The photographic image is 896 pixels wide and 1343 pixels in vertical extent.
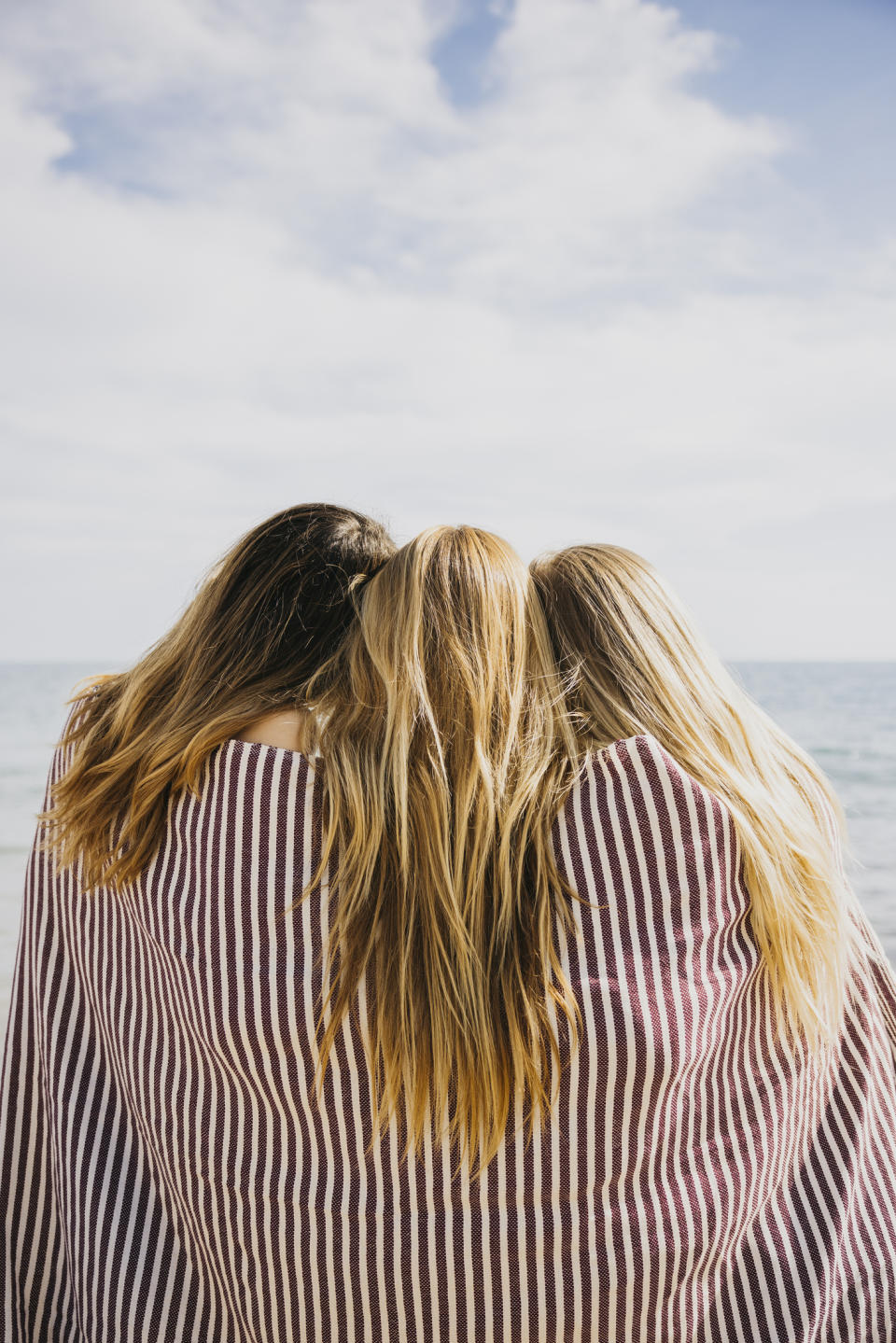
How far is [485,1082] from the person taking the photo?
1116mm

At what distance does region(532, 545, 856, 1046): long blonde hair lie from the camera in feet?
4.18

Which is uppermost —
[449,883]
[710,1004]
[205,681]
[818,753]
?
[205,681]

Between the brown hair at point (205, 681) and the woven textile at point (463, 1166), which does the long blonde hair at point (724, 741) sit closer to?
the woven textile at point (463, 1166)

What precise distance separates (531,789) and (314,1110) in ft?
1.60

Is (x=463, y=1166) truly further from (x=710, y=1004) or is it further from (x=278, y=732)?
(x=278, y=732)

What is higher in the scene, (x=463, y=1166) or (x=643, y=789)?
(x=643, y=789)

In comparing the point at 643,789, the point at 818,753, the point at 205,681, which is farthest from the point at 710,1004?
the point at 818,753

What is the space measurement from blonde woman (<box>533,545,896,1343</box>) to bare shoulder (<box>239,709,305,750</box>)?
40 cm

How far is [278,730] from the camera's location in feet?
4.41

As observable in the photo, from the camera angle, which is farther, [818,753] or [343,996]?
[818,753]

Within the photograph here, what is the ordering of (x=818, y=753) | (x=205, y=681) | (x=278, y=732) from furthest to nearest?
(x=818, y=753)
(x=205, y=681)
(x=278, y=732)

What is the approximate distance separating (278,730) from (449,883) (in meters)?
0.36

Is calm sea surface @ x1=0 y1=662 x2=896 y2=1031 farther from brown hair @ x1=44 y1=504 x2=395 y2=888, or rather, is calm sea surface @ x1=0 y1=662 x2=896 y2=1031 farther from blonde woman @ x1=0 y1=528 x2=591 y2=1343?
brown hair @ x1=44 y1=504 x2=395 y2=888

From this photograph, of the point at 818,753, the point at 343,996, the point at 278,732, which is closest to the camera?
the point at 343,996
